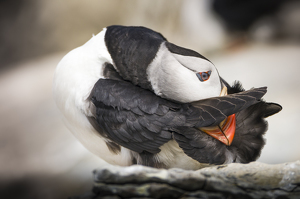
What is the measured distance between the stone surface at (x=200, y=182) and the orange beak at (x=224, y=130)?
0.15m

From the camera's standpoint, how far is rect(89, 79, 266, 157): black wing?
1.61 meters

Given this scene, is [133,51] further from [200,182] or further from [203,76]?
[200,182]

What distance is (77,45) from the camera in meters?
3.79

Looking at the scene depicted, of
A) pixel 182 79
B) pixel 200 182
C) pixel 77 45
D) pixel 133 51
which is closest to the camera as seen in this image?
A: pixel 200 182

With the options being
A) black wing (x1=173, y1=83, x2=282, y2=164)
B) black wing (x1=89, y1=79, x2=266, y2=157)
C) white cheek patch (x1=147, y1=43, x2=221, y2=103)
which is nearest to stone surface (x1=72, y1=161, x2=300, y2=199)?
black wing (x1=173, y1=83, x2=282, y2=164)

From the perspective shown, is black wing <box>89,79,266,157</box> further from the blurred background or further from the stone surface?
the blurred background

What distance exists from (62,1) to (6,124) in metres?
1.33

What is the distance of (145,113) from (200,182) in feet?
1.35

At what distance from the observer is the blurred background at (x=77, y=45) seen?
2.72 m

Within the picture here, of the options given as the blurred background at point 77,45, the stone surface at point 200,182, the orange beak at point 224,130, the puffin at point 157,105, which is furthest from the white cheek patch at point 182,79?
the blurred background at point 77,45

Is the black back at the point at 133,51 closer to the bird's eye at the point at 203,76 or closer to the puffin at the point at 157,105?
the puffin at the point at 157,105

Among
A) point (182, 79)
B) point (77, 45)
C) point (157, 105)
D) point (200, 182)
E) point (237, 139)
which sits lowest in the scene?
point (200, 182)

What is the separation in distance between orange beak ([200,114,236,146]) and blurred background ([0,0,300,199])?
0.99 m

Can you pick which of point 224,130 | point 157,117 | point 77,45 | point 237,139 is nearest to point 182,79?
point 157,117
